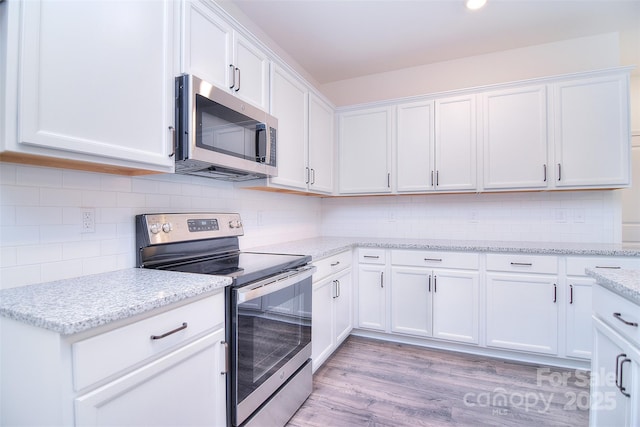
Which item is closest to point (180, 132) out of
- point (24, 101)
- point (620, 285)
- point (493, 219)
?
→ point (24, 101)

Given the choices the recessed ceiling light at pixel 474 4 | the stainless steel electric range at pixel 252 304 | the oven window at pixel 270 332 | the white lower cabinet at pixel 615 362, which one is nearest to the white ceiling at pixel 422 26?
the recessed ceiling light at pixel 474 4

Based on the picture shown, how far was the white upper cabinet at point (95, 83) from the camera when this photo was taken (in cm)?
95

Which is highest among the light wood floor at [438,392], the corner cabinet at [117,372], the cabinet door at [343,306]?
the corner cabinet at [117,372]

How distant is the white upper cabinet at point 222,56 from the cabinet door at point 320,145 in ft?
2.44

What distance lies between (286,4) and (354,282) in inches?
91.6

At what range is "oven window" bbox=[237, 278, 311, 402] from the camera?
4.49 feet

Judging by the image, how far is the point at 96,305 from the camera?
35.8 inches

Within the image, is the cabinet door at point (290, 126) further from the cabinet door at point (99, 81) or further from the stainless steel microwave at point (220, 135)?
the cabinet door at point (99, 81)

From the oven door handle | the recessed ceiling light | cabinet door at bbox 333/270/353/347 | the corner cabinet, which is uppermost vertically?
the recessed ceiling light

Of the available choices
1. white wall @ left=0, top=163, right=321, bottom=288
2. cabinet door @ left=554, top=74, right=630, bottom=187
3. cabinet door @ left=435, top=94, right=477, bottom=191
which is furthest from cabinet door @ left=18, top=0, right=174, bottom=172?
cabinet door @ left=554, top=74, right=630, bottom=187

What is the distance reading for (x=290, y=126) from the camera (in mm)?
2424

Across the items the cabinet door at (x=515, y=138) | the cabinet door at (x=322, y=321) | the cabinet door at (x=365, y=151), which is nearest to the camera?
the cabinet door at (x=322, y=321)

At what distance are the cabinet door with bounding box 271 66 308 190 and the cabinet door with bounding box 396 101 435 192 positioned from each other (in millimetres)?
992

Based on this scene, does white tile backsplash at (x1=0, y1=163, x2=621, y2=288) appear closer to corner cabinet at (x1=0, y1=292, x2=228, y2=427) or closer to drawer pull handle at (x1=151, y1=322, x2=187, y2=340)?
corner cabinet at (x1=0, y1=292, x2=228, y2=427)
